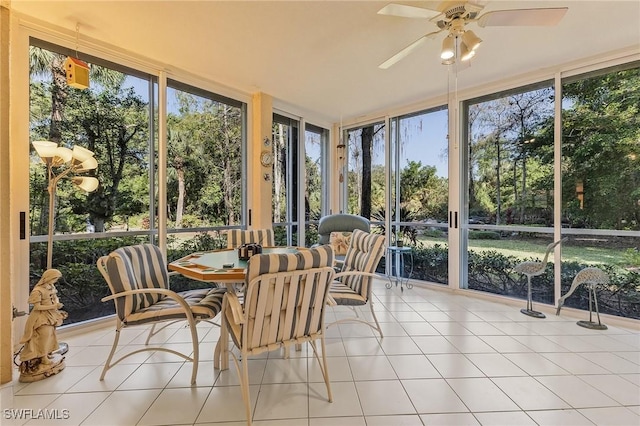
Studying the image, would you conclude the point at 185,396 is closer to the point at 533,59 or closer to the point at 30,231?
the point at 30,231

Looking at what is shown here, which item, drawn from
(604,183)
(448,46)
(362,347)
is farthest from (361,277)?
(604,183)

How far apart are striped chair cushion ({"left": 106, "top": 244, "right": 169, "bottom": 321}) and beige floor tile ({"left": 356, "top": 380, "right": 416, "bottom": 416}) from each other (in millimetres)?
1616

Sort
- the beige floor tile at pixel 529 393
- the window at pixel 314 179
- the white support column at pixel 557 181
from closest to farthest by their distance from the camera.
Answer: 1. the beige floor tile at pixel 529 393
2. the white support column at pixel 557 181
3. the window at pixel 314 179

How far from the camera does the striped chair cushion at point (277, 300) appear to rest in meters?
1.53

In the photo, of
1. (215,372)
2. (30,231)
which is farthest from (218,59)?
(215,372)

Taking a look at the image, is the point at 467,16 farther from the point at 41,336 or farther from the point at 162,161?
the point at 41,336

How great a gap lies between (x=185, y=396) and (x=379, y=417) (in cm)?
119

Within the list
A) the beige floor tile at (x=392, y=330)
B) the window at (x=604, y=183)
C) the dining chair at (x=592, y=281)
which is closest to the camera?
the beige floor tile at (x=392, y=330)

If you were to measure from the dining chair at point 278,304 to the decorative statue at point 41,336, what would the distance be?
4.45 ft

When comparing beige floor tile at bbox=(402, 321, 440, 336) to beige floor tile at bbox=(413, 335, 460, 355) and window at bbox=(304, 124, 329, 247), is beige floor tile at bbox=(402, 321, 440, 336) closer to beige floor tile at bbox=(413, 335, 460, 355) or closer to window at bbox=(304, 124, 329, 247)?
beige floor tile at bbox=(413, 335, 460, 355)

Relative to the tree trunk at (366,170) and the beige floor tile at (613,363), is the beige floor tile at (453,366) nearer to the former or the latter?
the beige floor tile at (613,363)

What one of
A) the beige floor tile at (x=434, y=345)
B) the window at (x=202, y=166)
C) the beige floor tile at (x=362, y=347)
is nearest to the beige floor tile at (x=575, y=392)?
the beige floor tile at (x=434, y=345)

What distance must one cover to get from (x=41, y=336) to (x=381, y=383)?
236 centimetres

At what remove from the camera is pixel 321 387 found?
1922mm
